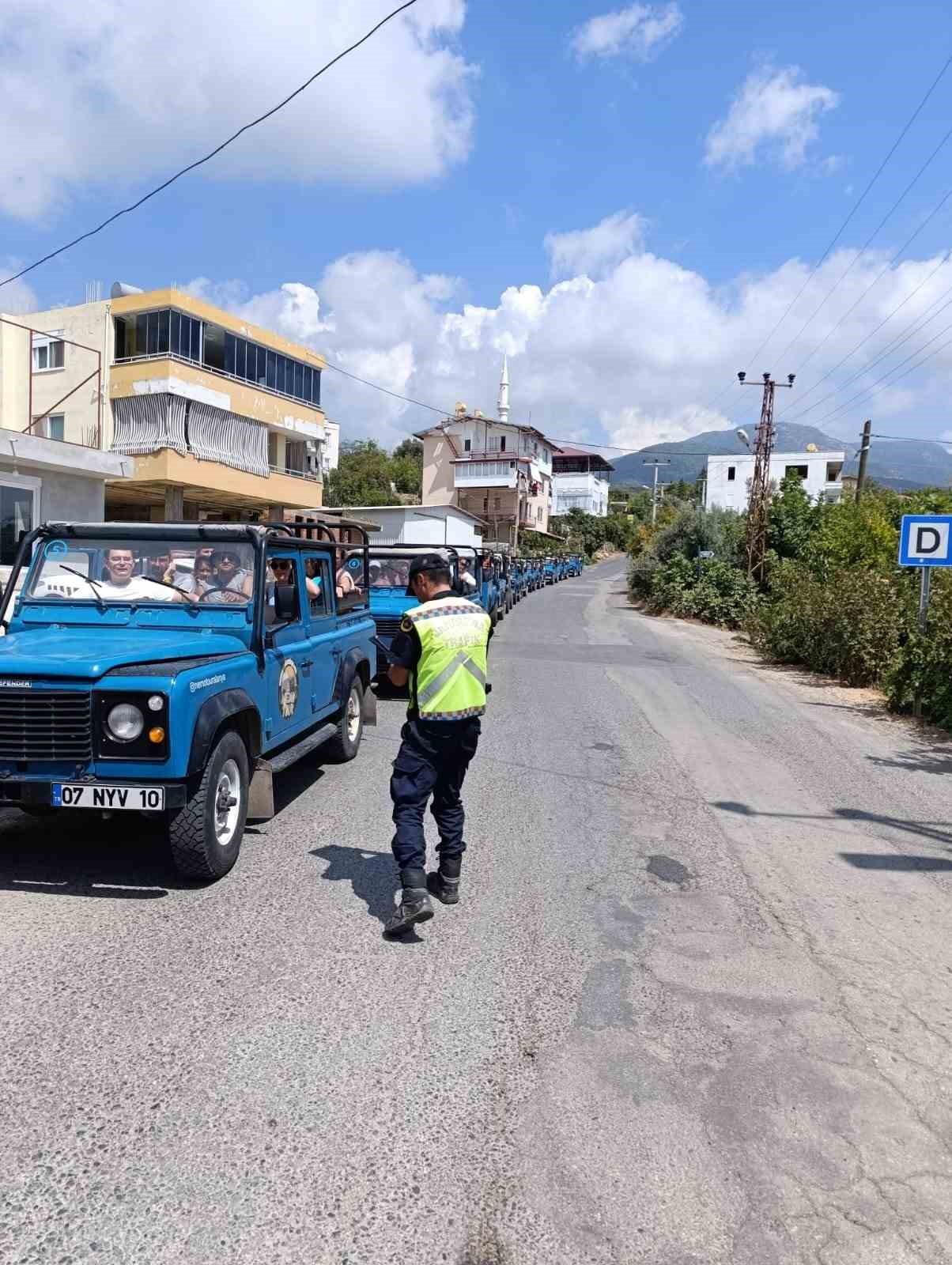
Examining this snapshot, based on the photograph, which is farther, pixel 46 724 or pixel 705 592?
pixel 705 592

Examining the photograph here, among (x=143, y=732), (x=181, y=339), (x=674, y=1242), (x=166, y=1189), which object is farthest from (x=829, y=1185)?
(x=181, y=339)

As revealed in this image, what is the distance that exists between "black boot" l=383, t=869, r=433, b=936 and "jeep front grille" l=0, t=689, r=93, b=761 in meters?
1.70

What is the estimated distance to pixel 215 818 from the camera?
4828mm

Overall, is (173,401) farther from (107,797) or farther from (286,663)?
(107,797)

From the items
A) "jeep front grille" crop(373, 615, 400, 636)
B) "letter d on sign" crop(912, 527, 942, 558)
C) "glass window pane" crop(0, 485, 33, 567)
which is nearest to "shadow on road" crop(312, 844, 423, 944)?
"jeep front grille" crop(373, 615, 400, 636)

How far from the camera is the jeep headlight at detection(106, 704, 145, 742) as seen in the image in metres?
4.44

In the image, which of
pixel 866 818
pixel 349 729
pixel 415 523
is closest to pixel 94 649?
pixel 349 729

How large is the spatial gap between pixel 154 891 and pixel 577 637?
17.9 meters

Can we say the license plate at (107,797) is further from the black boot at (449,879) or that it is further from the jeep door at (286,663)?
the black boot at (449,879)

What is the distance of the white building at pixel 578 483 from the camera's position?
10438 cm

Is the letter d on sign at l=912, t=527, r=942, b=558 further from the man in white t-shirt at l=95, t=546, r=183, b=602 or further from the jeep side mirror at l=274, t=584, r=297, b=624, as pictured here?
the man in white t-shirt at l=95, t=546, r=183, b=602

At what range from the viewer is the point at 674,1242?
8.00 ft

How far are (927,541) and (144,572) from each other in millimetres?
8972

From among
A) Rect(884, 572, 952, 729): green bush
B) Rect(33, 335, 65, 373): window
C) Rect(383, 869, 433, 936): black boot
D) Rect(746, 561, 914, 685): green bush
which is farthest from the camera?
Rect(33, 335, 65, 373): window
